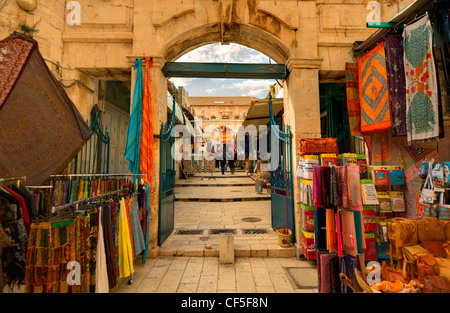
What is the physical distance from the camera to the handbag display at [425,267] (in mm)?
2566

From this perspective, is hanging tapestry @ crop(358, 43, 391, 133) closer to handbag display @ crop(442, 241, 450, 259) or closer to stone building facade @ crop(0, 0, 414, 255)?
stone building facade @ crop(0, 0, 414, 255)

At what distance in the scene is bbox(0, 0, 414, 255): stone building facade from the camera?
4.91 meters

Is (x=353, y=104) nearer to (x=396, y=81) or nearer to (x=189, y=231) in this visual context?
(x=396, y=81)

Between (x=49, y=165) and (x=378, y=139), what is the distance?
677 centimetres

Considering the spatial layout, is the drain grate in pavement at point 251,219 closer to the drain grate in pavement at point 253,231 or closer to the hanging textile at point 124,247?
the drain grate in pavement at point 253,231

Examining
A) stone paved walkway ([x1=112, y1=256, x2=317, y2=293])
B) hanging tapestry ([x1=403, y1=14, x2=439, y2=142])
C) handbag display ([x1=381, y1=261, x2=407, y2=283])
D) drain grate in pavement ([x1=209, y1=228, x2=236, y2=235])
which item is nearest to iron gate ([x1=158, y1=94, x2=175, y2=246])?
stone paved walkway ([x1=112, y1=256, x2=317, y2=293])

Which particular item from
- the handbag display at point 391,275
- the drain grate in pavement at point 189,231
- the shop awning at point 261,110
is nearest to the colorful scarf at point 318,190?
the handbag display at point 391,275

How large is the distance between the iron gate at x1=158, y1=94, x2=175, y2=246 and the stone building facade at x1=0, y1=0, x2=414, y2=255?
0.17 m

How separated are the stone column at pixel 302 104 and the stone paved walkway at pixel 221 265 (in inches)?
38.4

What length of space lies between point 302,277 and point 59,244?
3.88 m

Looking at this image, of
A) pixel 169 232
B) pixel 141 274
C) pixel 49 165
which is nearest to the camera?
pixel 49 165
